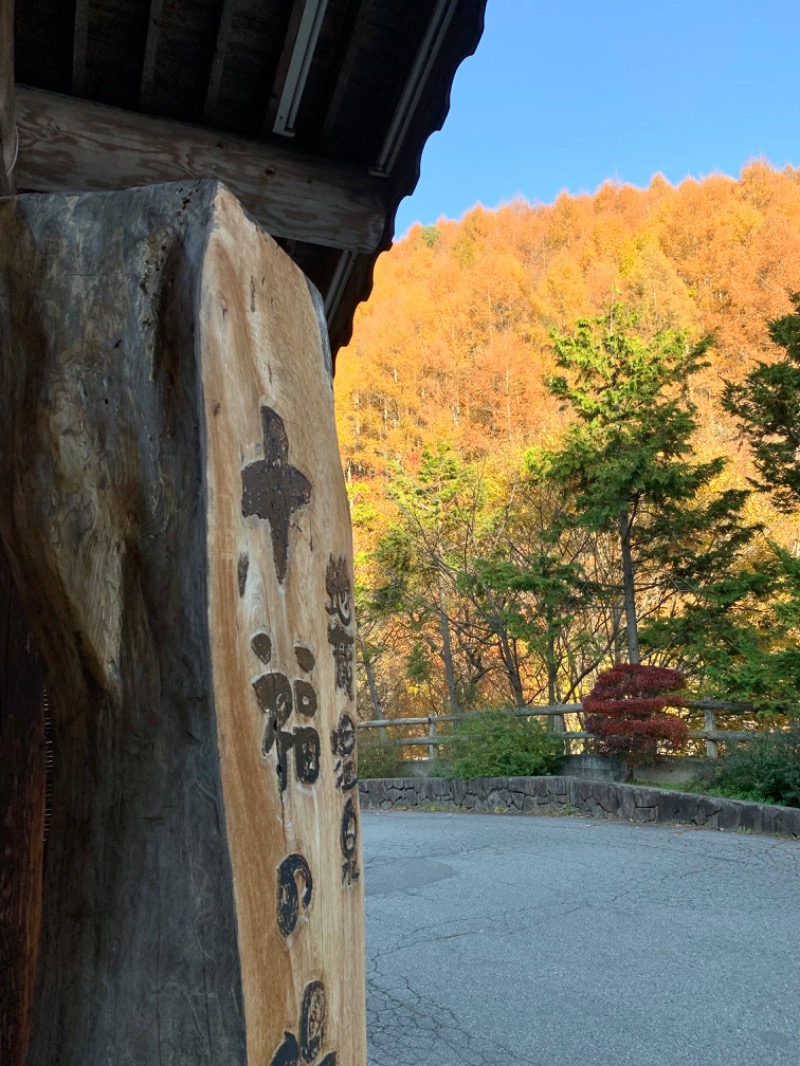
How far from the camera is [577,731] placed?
12.3 meters

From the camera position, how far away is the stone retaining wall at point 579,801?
812 cm

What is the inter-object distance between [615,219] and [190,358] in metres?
47.6

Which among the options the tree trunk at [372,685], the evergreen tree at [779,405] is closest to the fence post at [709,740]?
the evergreen tree at [779,405]

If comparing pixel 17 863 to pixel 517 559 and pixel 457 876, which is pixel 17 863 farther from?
pixel 517 559

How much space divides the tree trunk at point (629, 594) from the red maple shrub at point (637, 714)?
1275mm

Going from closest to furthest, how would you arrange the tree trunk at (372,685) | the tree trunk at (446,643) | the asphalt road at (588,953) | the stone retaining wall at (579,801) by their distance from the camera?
the asphalt road at (588,953) < the stone retaining wall at (579,801) < the tree trunk at (446,643) < the tree trunk at (372,685)

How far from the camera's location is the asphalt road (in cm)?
361

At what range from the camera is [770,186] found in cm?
4188

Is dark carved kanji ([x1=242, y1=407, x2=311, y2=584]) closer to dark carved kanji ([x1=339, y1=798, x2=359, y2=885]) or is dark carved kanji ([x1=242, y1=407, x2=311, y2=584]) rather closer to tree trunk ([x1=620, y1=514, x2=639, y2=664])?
dark carved kanji ([x1=339, y1=798, x2=359, y2=885])

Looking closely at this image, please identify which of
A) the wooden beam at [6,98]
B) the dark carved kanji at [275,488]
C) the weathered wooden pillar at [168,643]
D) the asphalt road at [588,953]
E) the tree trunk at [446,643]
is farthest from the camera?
the tree trunk at [446,643]

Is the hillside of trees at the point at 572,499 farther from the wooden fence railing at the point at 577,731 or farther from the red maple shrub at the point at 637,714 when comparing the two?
the red maple shrub at the point at 637,714

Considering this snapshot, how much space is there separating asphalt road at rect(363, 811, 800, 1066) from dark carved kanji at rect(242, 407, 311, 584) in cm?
301

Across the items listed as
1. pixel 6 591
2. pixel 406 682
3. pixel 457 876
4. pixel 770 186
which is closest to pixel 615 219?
pixel 770 186

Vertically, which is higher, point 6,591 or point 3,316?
point 3,316
